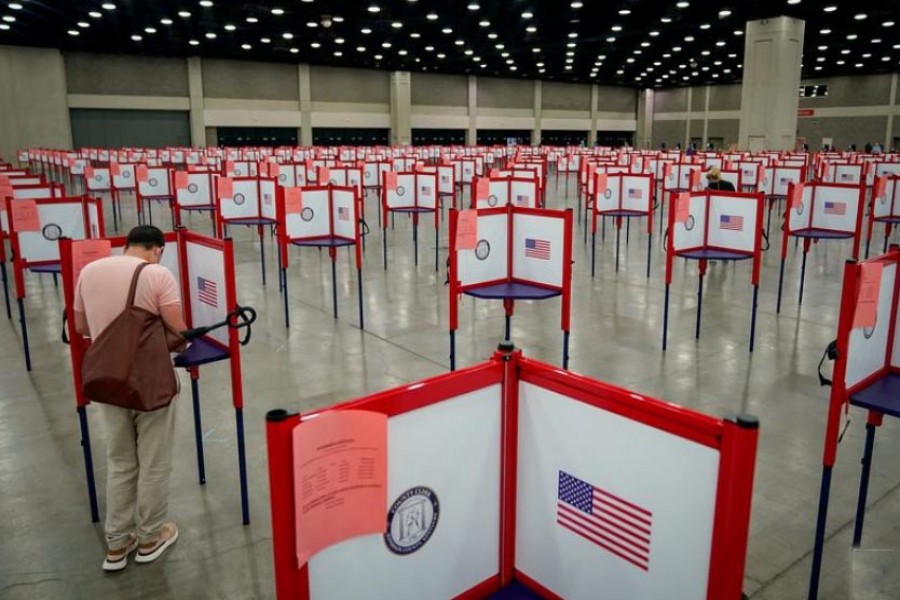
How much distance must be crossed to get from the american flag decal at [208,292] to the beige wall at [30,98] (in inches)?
1347

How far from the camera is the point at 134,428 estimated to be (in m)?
3.67

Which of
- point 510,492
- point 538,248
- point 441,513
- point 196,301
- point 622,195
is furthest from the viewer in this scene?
point 622,195

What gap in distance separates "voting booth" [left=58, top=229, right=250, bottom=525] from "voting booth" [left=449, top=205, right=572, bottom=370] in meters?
2.28

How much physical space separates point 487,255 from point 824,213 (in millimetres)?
5272

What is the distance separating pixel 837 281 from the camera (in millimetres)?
10664

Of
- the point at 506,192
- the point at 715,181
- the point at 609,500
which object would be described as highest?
the point at 715,181

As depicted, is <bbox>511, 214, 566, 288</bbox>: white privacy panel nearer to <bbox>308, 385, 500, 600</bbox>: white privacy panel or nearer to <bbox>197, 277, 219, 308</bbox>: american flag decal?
<bbox>197, 277, 219, 308</bbox>: american flag decal

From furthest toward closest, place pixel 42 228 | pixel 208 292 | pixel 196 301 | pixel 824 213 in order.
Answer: pixel 824 213
pixel 42 228
pixel 196 301
pixel 208 292

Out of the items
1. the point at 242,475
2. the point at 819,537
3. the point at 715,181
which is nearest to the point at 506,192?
the point at 715,181

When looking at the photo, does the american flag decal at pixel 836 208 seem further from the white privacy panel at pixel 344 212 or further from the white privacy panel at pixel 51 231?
the white privacy panel at pixel 51 231

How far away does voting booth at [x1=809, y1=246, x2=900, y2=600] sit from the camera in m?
3.08

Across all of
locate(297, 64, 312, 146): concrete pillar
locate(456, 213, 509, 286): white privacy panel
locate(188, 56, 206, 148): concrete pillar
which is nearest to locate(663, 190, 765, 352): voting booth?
locate(456, 213, 509, 286): white privacy panel

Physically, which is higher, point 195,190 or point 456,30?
point 456,30

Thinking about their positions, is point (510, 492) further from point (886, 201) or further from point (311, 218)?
point (886, 201)
